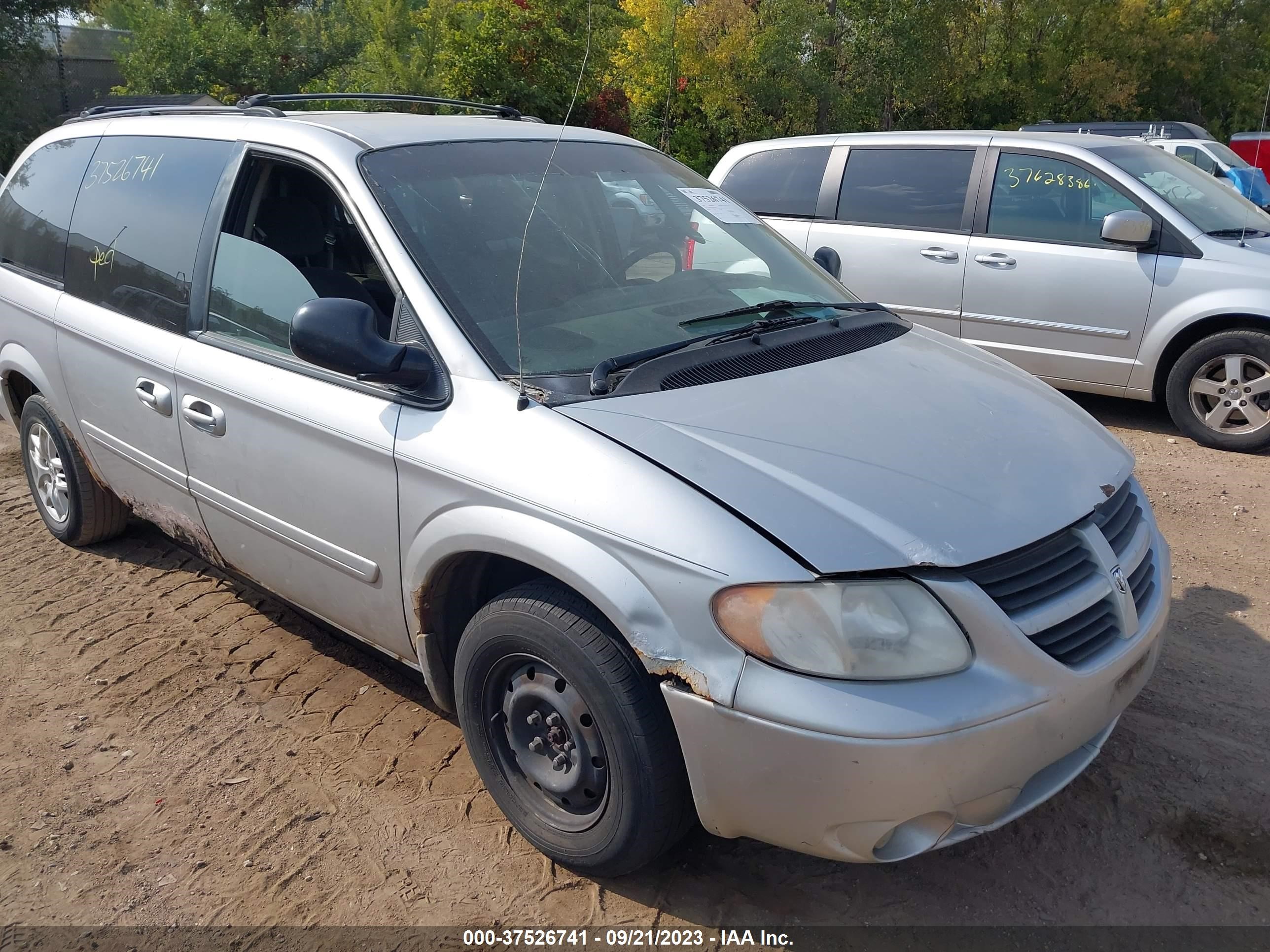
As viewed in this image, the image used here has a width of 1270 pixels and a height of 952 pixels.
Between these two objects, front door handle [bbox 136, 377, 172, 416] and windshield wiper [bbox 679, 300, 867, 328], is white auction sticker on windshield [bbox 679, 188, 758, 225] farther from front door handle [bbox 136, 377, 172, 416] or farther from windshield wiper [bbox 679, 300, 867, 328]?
front door handle [bbox 136, 377, 172, 416]

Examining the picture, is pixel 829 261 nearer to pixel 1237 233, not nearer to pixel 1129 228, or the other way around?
pixel 1129 228

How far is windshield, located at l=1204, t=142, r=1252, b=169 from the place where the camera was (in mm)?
13820

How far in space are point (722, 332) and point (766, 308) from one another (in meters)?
0.28

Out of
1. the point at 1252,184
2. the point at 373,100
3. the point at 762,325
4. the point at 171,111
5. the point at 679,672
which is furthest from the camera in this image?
the point at 1252,184

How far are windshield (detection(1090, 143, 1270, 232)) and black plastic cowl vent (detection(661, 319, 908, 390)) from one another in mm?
3903

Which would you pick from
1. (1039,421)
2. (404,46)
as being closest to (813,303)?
(1039,421)

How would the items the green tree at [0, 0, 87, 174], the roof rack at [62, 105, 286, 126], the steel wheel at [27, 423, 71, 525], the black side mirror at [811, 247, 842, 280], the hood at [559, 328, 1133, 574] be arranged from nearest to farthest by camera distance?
the hood at [559, 328, 1133, 574], the roof rack at [62, 105, 286, 126], the black side mirror at [811, 247, 842, 280], the steel wheel at [27, 423, 71, 525], the green tree at [0, 0, 87, 174]

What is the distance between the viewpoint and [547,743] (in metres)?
2.64

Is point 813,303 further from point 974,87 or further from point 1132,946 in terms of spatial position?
point 974,87

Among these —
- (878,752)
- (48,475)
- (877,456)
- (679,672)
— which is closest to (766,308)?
(877,456)

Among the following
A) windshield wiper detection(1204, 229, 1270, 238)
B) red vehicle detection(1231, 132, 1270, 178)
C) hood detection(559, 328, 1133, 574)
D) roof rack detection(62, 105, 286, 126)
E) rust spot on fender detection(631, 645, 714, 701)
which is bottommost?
red vehicle detection(1231, 132, 1270, 178)

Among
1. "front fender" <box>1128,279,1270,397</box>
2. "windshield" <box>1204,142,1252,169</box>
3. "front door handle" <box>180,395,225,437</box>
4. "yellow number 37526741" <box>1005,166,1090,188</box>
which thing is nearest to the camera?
"front door handle" <box>180,395,225,437</box>

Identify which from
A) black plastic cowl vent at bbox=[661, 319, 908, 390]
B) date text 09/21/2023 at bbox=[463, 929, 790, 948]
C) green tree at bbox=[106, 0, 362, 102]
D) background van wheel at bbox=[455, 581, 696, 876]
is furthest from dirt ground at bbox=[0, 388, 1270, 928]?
green tree at bbox=[106, 0, 362, 102]

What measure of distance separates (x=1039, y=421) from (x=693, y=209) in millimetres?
1476
